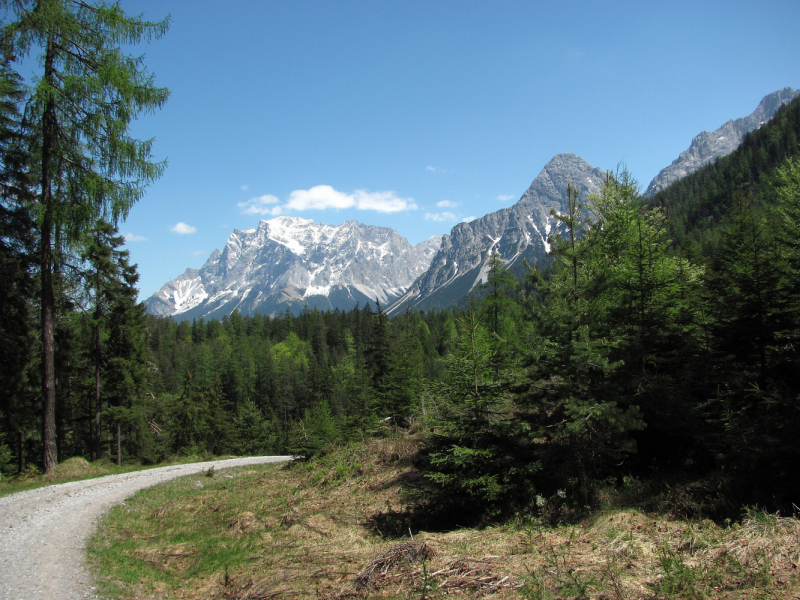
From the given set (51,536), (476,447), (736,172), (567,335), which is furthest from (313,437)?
(736,172)

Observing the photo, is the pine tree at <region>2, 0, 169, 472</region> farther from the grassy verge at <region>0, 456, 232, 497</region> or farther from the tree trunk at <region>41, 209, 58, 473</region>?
the grassy verge at <region>0, 456, 232, 497</region>

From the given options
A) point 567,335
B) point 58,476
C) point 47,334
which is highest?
point 47,334

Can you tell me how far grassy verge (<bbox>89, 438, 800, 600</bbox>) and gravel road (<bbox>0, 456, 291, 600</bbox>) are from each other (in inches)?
14.8

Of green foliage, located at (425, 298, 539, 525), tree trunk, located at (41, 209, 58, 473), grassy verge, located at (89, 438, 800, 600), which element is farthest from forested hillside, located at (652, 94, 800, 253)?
tree trunk, located at (41, 209, 58, 473)

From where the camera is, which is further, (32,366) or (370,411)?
(370,411)

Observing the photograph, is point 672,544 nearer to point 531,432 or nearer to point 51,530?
Answer: point 531,432

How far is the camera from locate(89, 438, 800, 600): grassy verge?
4.83 m

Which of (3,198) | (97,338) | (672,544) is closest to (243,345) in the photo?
(97,338)

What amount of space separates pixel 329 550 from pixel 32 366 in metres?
18.0

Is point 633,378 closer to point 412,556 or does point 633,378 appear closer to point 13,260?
point 412,556

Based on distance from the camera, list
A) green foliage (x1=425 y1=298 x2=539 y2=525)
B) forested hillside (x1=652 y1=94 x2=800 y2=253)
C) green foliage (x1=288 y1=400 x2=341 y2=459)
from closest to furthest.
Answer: green foliage (x1=425 y1=298 x2=539 y2=525)
green foliage (x1=288 y1=400 x2=341 y2=459)
forested hillside (x1=652 y1=94 x2=800 y2=253)

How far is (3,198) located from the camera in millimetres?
13664

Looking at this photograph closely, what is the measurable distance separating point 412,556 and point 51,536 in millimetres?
7214

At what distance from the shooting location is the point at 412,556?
20.4 feet
